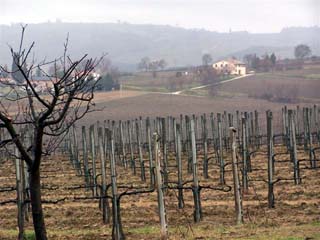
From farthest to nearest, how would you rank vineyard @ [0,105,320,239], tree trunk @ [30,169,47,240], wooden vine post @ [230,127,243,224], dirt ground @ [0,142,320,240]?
wooden vine post @ [230,127,243,224]
dirt ground @ [0,142,320,240]
vineyard @ [0,105,320,239]
tree trunk @ [30,169,47,240]

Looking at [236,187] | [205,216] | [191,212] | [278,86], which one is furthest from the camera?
[278,86]

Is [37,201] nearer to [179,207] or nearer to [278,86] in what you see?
[179,207]

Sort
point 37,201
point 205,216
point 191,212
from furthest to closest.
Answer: point 191,212 < point 205,216 < point 37,201

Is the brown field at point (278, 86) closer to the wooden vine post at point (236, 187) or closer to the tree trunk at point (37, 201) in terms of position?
the wooden vine post at point (236, 187)

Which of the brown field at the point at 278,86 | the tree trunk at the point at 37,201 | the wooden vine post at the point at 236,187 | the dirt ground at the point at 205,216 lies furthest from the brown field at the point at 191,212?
the brown field at the point at 278,86

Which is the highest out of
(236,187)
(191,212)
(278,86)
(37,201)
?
(37,201)

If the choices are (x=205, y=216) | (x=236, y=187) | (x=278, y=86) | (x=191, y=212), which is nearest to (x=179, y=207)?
(x=191, y=212)

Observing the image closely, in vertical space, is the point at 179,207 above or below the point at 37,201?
below

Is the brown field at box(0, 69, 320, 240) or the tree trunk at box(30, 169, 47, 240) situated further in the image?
the brown field at box(0, 69, 320, 240)

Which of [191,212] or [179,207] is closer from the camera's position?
[191,212]

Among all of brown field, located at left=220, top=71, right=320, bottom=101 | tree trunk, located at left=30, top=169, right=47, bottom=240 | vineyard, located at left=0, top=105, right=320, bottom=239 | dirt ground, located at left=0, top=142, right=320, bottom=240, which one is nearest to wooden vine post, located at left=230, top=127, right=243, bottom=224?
vineyard, located at left=0, top=105, right=320, bottom=239

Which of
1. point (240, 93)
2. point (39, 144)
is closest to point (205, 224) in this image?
point (39, 144)

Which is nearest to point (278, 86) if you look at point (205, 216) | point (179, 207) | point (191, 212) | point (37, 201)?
point (179, 207)

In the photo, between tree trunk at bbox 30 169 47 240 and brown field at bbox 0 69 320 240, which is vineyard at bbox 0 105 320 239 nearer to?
brown field at bbox 0 69 320 240
